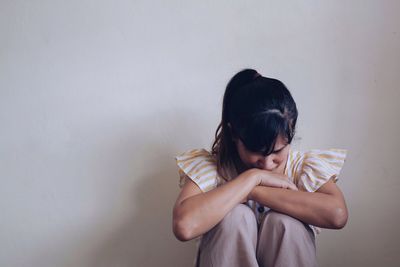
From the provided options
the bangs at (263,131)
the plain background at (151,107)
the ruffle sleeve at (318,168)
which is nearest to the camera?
the bangs at (263,131)

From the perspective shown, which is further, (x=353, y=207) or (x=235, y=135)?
(x=353, y=207)

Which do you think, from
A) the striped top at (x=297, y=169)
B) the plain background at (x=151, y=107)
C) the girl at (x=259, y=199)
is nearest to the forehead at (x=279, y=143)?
the girl at (x=259, y=199)

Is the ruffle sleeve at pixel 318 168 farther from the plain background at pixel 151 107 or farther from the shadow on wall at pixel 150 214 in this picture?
the shadow on wall at pixel 150 214

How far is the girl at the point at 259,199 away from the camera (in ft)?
2.73

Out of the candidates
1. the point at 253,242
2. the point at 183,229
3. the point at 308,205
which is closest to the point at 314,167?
the point at 308,205

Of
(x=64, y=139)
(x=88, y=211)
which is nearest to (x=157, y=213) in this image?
(x=88, y=211)

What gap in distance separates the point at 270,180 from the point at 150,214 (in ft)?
1.51

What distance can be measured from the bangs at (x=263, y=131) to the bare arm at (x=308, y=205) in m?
0.10

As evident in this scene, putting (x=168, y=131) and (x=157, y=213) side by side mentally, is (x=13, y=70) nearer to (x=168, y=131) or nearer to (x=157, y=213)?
(x=168, y=131)

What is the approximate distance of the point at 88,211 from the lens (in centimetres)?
121

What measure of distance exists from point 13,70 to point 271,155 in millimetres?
767

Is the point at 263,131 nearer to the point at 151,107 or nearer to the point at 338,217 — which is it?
the point at 338,217

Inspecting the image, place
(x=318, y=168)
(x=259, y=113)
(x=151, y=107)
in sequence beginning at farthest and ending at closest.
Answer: (x=151, y=107)
(x=318, y=168)
(x=259, y=113)

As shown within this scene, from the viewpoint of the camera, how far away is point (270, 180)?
90cm
